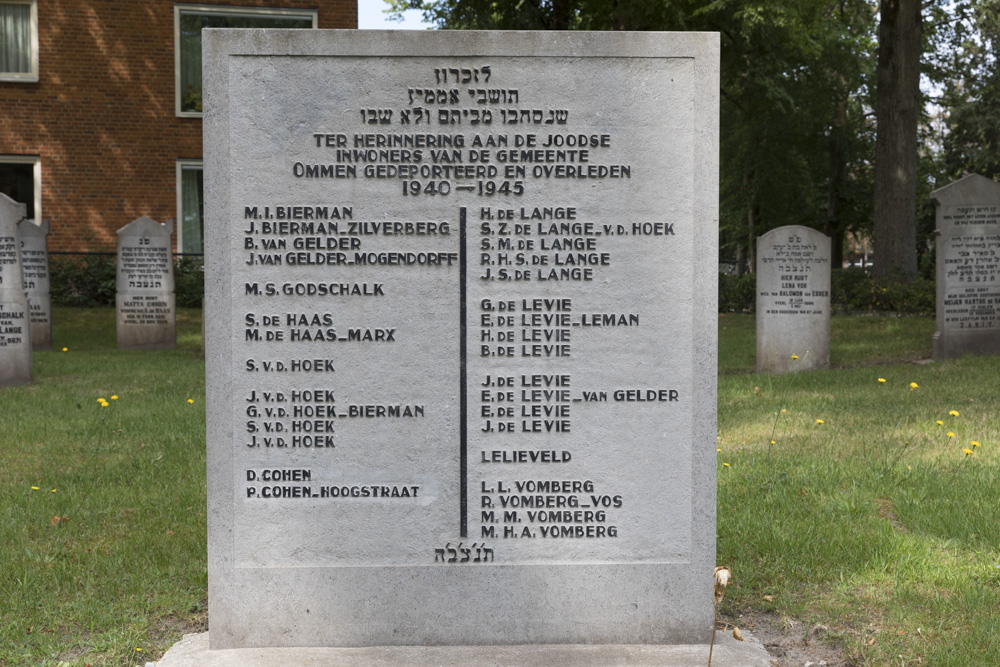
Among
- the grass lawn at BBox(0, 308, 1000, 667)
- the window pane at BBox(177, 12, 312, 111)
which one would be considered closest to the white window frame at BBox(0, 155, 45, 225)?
the window pane at BBox(177, 12, 312, 111)

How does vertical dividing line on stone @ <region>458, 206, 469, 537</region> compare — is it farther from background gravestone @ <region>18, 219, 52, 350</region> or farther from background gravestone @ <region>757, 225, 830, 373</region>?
background gravestone @ <region>18, 219, 52, 350</region>

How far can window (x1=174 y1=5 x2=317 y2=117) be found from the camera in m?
23.6

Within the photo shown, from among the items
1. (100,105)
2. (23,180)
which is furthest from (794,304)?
(23,180)

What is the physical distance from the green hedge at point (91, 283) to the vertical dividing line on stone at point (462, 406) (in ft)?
62.3

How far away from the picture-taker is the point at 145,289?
16828mm

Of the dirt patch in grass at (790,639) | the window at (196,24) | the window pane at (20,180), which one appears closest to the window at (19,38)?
the window pane at (20,180)

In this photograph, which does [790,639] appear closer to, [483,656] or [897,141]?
[483,656]

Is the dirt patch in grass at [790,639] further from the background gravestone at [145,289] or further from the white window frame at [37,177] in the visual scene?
the white window frame at [37,177]

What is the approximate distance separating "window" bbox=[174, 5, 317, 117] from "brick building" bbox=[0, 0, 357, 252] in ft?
0.09

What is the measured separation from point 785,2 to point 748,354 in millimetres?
10418

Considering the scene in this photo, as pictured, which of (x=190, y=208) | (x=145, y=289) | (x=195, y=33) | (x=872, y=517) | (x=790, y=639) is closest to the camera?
(x=790, y=639)

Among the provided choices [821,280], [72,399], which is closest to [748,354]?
[821,280]

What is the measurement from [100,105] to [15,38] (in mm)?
2569

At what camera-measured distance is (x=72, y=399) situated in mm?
10148
